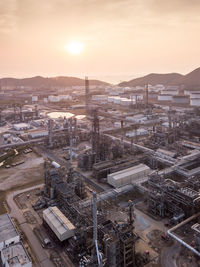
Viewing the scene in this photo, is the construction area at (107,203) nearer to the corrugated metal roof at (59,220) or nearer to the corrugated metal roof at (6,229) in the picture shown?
the corrugated metal roof at (59,220)

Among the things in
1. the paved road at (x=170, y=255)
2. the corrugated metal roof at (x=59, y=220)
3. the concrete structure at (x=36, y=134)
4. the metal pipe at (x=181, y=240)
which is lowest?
the paved road at (x=170, y=255)

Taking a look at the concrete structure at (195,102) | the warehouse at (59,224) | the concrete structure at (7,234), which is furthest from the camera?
the concrete structure at (195,102)

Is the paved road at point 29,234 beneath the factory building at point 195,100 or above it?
beneath

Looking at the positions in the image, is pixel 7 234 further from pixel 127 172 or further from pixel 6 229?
pixel 127 172

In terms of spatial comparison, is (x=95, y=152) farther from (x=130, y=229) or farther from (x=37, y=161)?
(x=130, y=229)

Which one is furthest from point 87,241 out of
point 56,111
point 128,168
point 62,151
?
point 56,111

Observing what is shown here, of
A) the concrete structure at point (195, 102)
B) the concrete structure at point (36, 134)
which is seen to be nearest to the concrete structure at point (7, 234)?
the concrete structure at point (36, 134)
